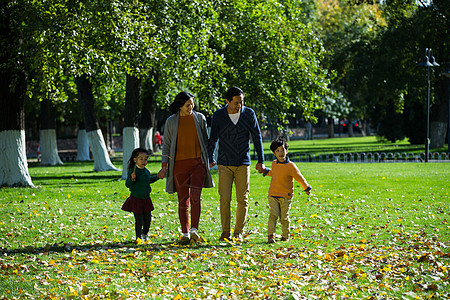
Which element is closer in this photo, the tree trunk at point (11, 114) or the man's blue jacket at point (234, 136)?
the man's blue jacket at point (234, 136)

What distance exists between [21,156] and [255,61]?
9792 millimetres

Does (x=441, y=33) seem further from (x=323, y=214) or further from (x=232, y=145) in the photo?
(x=232, y=145)

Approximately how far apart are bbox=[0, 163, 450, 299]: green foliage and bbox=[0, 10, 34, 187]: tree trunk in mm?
2395

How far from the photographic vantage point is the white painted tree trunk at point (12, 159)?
1617cm

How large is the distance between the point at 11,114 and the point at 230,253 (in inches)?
414

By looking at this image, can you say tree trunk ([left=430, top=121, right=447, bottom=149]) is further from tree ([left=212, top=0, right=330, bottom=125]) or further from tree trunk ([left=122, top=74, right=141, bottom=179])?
tree trunk ([left=122, top=74, right=141, bottom=179])

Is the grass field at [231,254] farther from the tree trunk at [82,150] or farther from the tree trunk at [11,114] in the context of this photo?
the tree trunk at [82,150]

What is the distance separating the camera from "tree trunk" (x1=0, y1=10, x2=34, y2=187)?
610 inches

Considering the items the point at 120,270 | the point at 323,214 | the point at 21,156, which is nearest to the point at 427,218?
the point at 323,214

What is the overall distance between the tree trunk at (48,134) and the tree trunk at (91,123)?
5.93m

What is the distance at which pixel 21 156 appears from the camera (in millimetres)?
16406

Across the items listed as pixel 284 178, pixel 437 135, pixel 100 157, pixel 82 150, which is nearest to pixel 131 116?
pixel 100 157

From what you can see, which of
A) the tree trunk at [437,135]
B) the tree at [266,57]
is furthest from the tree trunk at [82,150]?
the tree trunk at [437,135]

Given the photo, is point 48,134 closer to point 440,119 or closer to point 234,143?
point 440,119
